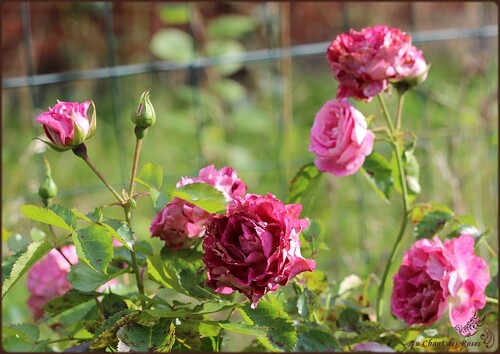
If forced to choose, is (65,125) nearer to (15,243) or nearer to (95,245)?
(95,245)

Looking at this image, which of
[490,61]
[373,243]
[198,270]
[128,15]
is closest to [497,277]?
[198,270]

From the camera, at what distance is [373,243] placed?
214 centimetres

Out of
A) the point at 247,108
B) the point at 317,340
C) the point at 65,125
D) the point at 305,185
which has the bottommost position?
the point at 247,108

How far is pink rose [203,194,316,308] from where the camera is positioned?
0.69 metres

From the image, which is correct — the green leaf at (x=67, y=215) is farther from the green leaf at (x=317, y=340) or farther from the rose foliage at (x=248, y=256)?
the green leaf at (x=317, y=340)

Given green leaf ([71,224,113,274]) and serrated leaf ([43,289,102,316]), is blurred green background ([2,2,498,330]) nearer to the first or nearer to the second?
serrated leaf ([43,289,102,316])

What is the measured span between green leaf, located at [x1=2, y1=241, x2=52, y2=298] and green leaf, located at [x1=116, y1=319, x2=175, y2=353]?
9cm

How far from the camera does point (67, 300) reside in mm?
867

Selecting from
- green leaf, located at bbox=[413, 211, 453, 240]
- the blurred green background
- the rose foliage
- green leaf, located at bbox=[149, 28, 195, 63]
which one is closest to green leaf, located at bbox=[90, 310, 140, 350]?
the rose foliage

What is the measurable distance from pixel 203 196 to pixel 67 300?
0.22 meters

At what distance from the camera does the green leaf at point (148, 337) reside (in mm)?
713

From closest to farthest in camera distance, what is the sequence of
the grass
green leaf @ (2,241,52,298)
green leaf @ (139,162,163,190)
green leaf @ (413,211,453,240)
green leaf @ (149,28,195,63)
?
Result: 1. green leaf @ (2,241,52,298)
2. green leaf @ (139,162,163,190)
3. green leaf @ (413,211,453,240)
4. the grass
5. green leaf @ (149,28,195,63)

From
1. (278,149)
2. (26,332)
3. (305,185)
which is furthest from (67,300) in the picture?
(278,149)

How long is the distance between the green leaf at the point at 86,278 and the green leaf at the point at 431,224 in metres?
0.32
